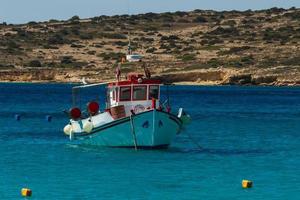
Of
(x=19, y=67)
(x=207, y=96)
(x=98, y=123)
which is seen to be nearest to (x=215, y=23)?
(x=19, y=67)

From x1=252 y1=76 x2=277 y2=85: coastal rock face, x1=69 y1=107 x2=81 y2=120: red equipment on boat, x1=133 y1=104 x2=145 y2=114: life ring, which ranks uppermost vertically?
x1=133 y1=104 x2=145 y2=114: life ring

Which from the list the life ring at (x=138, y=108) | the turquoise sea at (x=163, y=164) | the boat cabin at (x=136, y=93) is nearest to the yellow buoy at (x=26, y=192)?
the turquoise sea at (x=163, y=164)

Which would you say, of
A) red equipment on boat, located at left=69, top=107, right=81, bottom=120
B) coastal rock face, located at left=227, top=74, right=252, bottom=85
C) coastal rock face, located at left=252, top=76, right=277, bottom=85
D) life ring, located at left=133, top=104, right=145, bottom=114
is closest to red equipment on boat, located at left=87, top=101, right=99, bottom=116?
red equipment on boat, located at left=69, top=107, right=81, bottom=120

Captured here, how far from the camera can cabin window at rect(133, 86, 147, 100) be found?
43.0 m

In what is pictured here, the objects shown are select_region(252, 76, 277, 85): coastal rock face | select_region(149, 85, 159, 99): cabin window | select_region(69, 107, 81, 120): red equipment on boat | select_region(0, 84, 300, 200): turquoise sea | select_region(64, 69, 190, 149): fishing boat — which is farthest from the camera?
select_region(252, 76, 277, 85): coastal rock face

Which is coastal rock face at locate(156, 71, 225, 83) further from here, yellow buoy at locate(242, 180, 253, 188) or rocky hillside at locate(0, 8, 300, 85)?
yellow buoy at locate(242, 180, 253, 188)

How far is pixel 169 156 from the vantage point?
41438mm

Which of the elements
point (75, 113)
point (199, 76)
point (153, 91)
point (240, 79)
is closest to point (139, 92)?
point (153, 91)

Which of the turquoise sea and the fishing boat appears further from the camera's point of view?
the fishing boat

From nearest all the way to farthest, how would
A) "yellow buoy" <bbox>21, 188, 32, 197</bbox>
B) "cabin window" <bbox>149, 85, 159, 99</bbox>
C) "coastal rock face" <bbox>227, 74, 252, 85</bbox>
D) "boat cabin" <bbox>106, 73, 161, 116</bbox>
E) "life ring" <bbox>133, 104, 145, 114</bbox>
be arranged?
"yellow buoy" <bbox>21, 188, 32, 197</bbox>
"life ring" <bbox>133, 104, 145, 114</bbox>
"boat cabin" <bbox>106, 73, 161, 116</bbox>
"cabin window" <bbox>149, 85, 159, 99</bbox>
"coastal rock face" <bbox>227, 74, 252, 85</bbox>

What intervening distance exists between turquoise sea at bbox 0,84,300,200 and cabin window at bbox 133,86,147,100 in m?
2.23

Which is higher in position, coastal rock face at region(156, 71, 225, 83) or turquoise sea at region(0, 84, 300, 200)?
turquoise sea at region(0, 84, 300, 200)

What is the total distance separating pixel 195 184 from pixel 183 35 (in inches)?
5373

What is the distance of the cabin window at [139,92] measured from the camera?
43.0m
